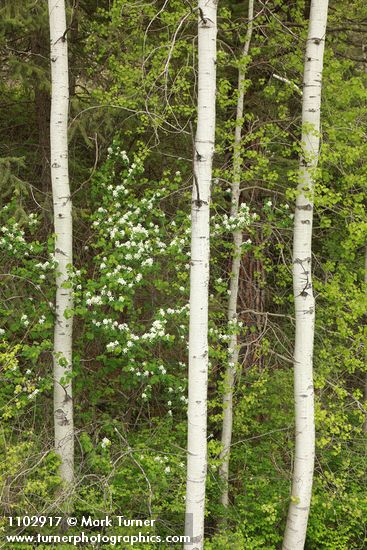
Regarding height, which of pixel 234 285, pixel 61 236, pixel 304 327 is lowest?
pixel 304 327

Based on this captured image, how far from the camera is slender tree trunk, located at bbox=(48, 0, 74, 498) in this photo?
6367 millimetres

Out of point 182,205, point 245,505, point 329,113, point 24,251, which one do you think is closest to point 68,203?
point 24,251

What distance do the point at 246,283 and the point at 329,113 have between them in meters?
2.79

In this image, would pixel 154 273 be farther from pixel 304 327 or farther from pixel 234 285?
pixel 304 327

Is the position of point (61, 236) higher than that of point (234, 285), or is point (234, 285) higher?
point (61, 236)

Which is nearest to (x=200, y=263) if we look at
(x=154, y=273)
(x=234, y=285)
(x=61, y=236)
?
(x=154, y=273)

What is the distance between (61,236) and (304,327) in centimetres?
291

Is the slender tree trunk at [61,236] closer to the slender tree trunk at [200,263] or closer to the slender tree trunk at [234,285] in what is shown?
the slender tree trunk at [200,263]

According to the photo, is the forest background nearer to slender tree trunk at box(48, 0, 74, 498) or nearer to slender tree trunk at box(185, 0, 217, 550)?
slender tree trunk at box(48, 0, 74, 498)

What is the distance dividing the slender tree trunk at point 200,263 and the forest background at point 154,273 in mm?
→ 438

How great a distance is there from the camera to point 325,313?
834 cm

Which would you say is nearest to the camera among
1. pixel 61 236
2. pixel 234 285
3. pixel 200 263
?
pixel 200 263

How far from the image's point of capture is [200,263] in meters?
5.58

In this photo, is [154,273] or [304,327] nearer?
[304,327]
